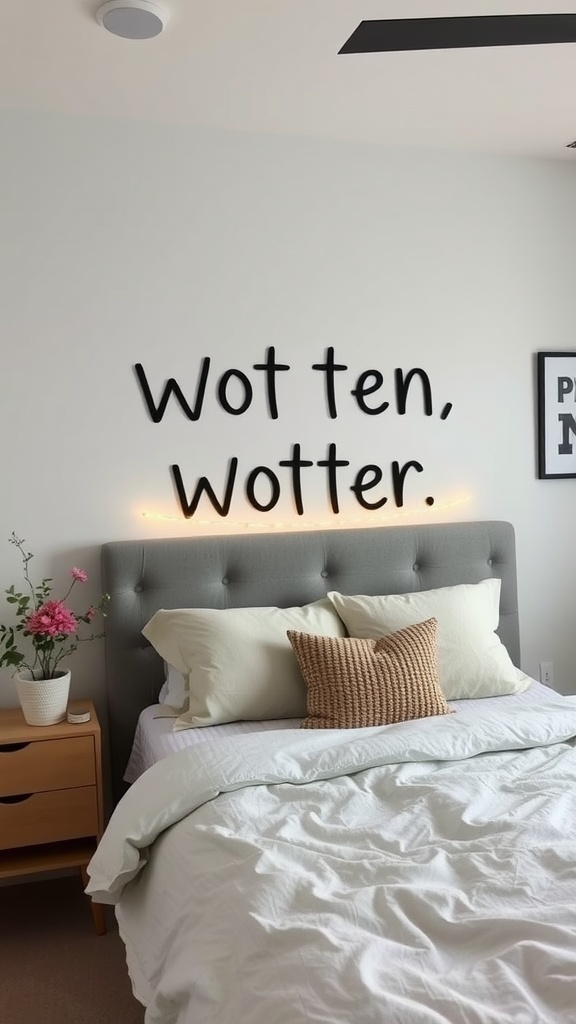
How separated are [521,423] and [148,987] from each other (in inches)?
95.8

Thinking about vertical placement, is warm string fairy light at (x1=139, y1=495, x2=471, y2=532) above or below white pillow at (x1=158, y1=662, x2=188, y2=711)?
above

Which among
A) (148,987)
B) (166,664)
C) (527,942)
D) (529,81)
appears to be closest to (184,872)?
(148,987)

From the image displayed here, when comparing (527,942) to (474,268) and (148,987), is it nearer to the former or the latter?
(148,987)

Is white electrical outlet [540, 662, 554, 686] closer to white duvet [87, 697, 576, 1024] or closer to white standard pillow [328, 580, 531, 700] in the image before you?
white standard pillow [328, 580, 531, 700]

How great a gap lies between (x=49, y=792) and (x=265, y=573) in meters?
0.96

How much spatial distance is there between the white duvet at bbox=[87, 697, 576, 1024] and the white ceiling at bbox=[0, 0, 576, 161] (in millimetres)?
1811

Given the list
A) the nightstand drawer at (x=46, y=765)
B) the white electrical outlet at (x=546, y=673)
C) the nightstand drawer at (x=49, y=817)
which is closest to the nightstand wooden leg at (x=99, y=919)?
the nightstand drawer at (x=49, y=817)

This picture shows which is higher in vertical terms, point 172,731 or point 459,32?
point 459,32

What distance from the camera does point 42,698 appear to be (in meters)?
2.66

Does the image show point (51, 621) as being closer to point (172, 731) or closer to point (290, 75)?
point (172, 731)

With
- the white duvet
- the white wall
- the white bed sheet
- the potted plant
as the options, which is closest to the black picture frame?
the white wall

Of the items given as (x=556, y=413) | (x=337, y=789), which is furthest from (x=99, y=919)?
(x=556, y=413)

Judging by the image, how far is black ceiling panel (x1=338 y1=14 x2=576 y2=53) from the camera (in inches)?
90.8

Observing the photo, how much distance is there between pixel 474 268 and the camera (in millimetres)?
3391
